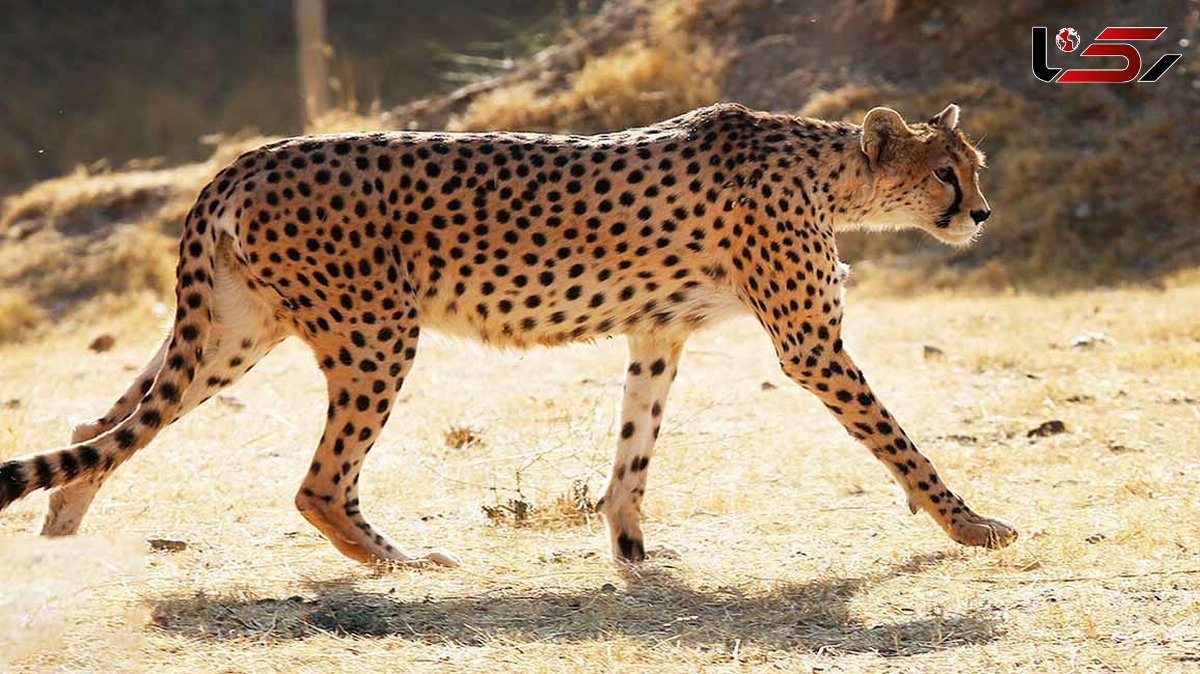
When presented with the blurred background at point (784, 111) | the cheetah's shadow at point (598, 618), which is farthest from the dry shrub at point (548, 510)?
the blurred background at point (784, 111)

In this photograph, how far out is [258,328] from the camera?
19.2ft

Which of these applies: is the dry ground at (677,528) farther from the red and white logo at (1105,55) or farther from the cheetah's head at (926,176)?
the red and white logo at (1105,55)

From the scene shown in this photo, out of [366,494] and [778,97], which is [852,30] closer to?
[778,97]

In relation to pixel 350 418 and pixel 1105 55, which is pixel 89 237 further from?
pixel 350 418

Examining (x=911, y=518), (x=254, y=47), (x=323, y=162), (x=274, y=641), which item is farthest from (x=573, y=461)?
(x=254, y=47)

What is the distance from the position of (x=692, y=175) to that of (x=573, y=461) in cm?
160

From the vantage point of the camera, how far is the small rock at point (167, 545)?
5.94m

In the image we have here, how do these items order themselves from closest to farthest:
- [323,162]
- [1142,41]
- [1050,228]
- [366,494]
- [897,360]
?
[323,162] → [366,494] → [897,360] → [1050,228] → [1142,41]

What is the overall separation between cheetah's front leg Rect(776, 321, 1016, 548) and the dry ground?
0.49 feet

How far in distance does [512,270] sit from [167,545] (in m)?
1.54

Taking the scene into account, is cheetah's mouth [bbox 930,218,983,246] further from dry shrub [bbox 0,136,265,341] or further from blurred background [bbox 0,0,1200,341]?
dry shrub [bbox 0,136,265,341]

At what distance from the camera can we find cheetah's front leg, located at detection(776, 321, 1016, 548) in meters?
5.88

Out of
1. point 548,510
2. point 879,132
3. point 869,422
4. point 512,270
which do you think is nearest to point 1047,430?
point 879,132

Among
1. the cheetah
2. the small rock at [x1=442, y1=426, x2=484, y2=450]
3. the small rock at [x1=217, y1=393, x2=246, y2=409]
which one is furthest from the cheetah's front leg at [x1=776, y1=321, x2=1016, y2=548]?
the small rock at [x1=217, y1=393, x2=246, y2=409]
